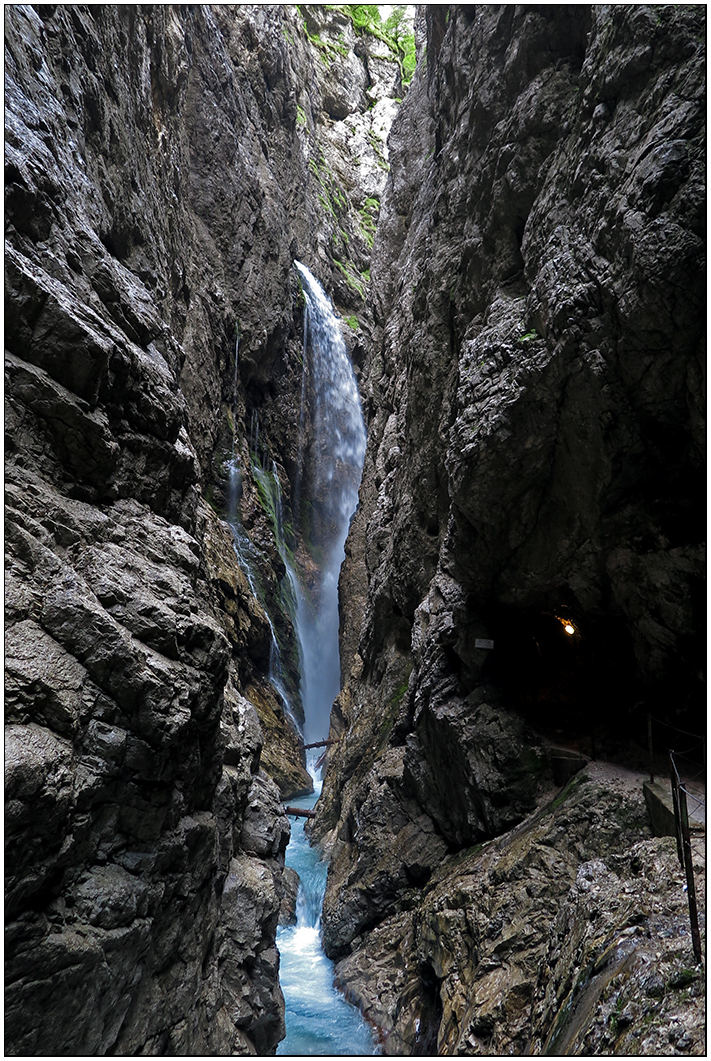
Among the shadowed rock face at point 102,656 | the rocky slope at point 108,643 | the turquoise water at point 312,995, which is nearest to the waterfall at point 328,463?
the turquoise water at point 312,995

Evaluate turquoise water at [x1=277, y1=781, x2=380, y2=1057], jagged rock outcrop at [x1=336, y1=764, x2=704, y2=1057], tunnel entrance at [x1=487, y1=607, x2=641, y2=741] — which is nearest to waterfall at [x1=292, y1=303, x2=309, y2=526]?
turquoise water at [x1=277, y1=781, x2=380, y2=1057]

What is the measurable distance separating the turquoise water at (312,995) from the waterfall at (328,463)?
1480cm

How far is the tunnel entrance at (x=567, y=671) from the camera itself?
10141 millimetres

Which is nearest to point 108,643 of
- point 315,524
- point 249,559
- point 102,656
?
point 102,656

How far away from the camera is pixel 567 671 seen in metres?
11.4

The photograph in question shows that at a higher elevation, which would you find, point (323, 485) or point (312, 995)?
point (323, 485)

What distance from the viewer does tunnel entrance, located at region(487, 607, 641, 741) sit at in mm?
10141

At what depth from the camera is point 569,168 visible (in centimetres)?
823

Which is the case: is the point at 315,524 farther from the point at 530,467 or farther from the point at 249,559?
the point at 530,467

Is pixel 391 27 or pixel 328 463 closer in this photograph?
pixel 328 463

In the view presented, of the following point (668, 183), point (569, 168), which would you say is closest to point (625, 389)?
point (668, 183)

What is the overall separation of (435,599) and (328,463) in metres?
23.1

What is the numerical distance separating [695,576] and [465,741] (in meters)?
5.45

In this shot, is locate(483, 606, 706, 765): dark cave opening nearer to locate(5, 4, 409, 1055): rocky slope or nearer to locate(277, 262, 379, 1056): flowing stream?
locate(5, 4, 409, 1055): rocky slope
